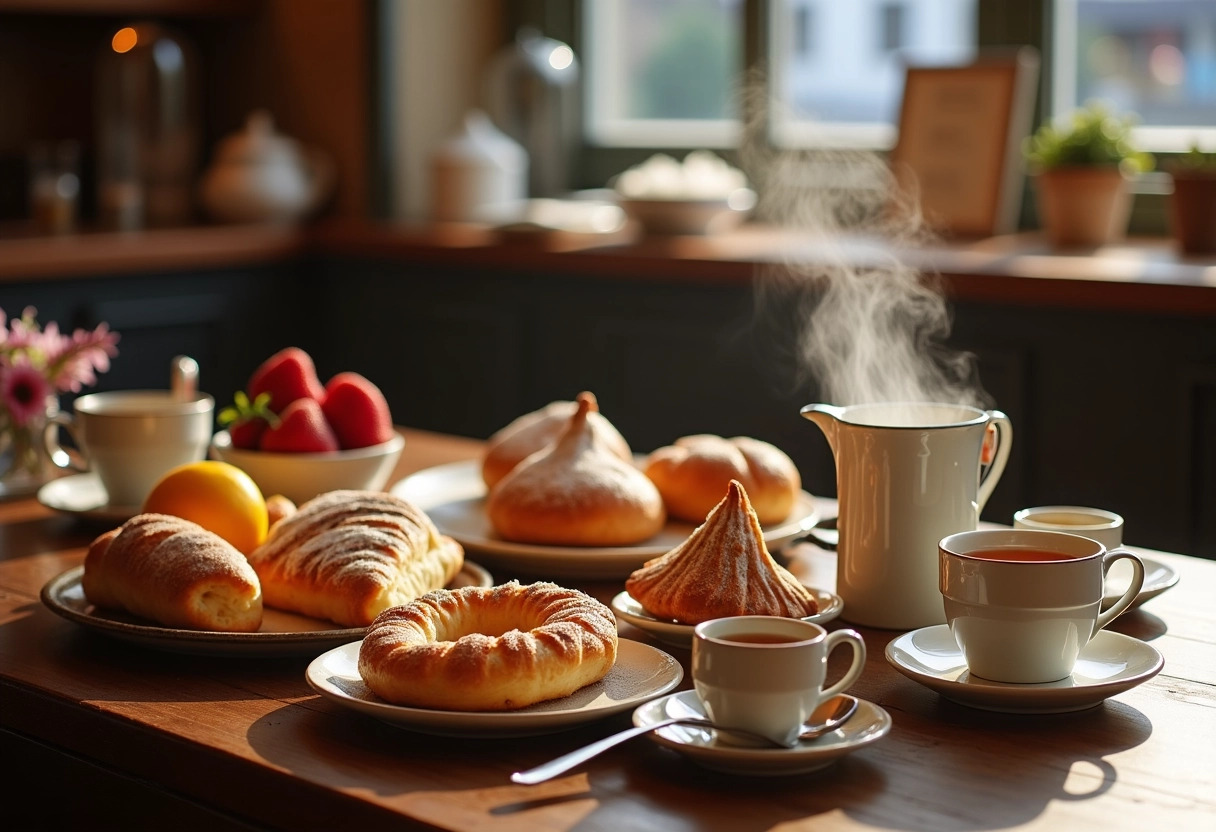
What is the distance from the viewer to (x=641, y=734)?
2.88ft

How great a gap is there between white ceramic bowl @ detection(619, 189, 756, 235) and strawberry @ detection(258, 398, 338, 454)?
5.17 feet

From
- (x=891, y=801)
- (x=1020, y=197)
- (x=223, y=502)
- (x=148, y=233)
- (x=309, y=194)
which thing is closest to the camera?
(x=891, y=801)

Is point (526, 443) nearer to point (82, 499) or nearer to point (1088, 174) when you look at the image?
point (82, 499)

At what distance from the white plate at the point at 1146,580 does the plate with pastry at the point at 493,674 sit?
0.42m

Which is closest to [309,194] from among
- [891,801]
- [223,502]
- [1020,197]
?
[1020,197]

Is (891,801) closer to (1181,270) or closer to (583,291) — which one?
(1181,270)

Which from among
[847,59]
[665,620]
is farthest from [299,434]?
[847,59]

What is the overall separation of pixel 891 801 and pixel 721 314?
2027 mm

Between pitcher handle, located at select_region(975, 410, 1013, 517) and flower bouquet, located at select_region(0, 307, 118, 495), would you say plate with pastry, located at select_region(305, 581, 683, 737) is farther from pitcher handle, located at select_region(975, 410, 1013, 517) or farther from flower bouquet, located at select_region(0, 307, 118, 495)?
flower bouquet, located at select_region(0, 307, 118, 495)

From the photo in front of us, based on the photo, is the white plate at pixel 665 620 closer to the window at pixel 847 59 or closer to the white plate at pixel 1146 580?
the white plate at pixel 1146 580

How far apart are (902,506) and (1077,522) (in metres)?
0.20

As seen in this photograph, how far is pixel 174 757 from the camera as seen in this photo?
0.92 metres

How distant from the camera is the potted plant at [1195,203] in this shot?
8.11 ft

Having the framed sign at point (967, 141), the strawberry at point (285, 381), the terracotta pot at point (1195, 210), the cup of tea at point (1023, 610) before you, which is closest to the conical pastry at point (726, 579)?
the cup of tea at point (1023, 610)
